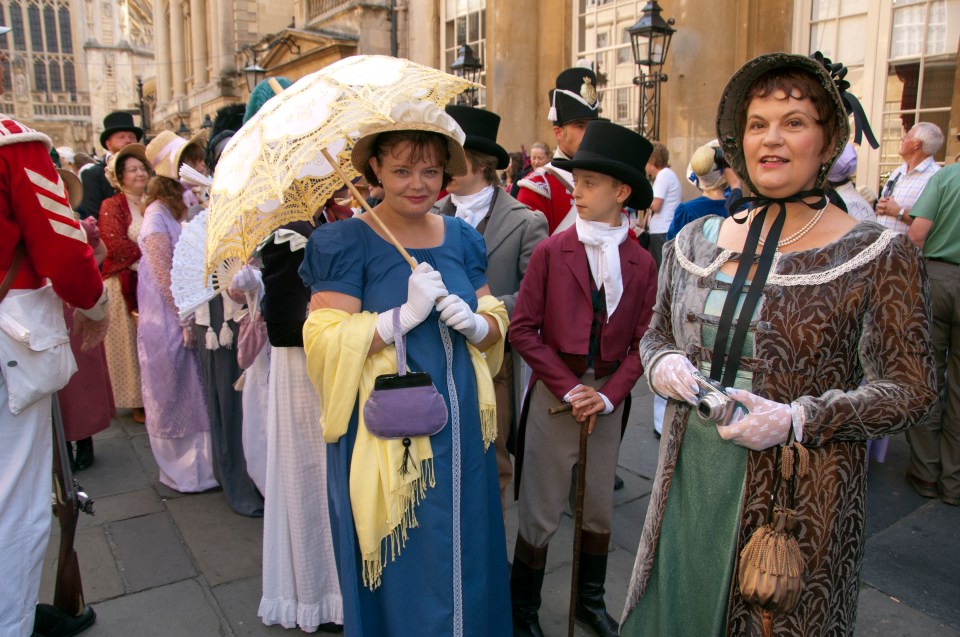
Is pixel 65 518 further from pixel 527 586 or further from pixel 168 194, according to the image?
pixel 168 194

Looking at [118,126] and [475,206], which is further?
[118,126]

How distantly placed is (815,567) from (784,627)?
0.18 m

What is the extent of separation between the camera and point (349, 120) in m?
2.07

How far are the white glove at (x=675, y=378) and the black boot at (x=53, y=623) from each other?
9.16 ft

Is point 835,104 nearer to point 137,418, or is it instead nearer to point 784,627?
point 784,627

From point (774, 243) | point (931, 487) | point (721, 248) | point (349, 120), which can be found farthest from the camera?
point (931, 487)

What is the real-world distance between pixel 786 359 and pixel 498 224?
1994mm

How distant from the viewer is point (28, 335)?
8.46ft

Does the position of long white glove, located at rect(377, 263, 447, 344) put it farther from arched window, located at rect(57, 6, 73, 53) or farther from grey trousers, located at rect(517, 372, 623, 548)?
arched window, located at rect(57, 6, 73, 53)

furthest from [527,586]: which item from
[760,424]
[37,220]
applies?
[37,220]

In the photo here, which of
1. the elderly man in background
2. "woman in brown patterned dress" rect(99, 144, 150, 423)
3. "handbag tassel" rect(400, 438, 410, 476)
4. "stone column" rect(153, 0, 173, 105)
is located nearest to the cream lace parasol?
"handbag tassel" rect(400, 438, 410, 476)

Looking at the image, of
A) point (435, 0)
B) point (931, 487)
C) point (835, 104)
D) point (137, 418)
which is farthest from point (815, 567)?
point (435, 0)

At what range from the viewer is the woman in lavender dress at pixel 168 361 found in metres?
4.39

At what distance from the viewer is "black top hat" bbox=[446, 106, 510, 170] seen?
3582mm
